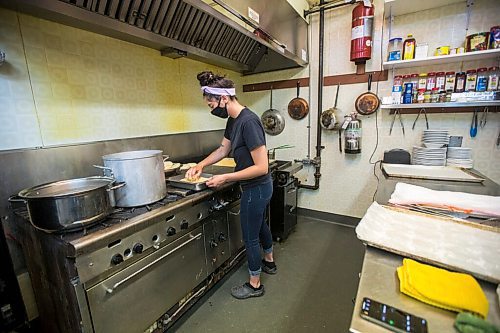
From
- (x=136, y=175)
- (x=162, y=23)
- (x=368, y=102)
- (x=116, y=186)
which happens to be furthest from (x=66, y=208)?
(x=368, y=102)

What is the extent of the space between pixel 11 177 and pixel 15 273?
0.53 meters

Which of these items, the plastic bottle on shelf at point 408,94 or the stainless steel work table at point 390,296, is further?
the plastic bottle on shelf at point 408,94

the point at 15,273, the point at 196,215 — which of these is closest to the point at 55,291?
the point at 15,273

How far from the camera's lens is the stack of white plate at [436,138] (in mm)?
2207

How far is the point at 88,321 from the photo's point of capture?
1043 millimetres

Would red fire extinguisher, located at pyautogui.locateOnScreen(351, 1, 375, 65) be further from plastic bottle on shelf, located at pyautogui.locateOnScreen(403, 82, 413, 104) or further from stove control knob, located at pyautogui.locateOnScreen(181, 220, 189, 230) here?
stove control knob, located at pyautogui.locateOnScreen(181, 220, 189, 230)

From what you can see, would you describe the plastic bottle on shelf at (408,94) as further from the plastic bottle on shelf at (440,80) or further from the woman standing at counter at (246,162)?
the woman standing at counter at (246,162)

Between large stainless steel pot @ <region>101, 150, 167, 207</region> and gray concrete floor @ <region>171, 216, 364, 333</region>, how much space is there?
37.7 inches

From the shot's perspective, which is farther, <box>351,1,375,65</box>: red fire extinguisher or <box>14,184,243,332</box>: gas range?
<box>351,1,375,65</box>: red fire extinguisher

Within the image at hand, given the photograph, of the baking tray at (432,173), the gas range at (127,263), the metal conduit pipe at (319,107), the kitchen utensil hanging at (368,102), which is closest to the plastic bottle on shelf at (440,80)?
the kitchen utensil hanging at (368,102)

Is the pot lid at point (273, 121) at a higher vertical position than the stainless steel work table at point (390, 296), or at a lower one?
higher

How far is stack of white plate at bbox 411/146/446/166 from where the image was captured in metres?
2.14

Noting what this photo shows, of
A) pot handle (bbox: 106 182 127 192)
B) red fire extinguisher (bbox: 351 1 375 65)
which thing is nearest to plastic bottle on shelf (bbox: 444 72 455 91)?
red fire extinguisher (bbox: 351 1 375 65)

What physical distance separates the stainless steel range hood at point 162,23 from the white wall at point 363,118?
2.02 ft
